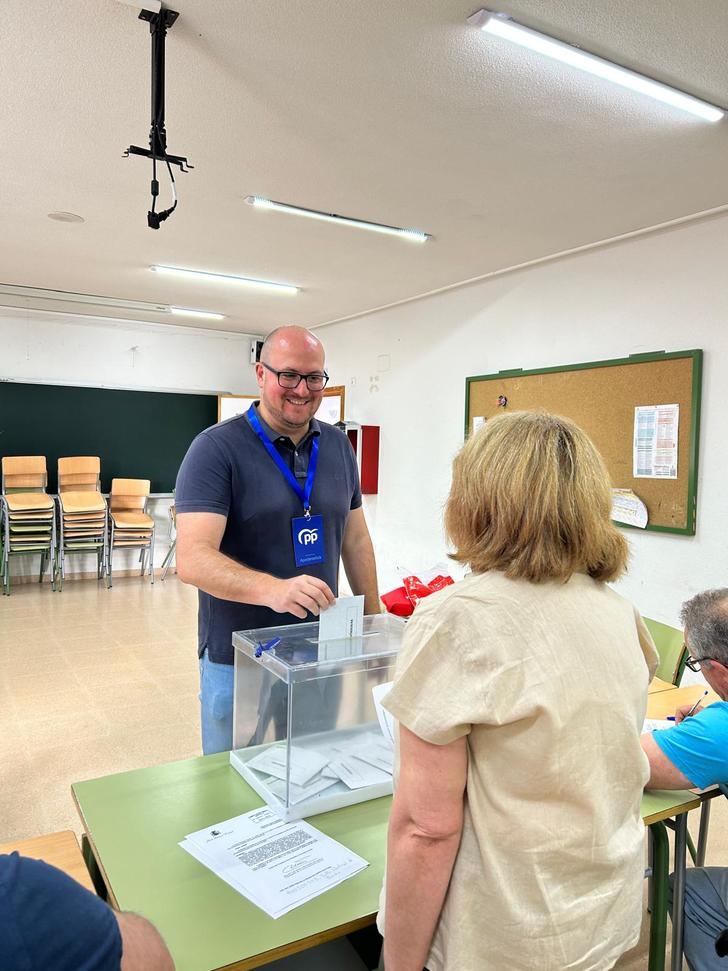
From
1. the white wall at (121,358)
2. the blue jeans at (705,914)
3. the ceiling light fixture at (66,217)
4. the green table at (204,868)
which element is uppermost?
the ceiling light fixture at (66,217)

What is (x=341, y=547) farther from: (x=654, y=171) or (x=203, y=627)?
(x=654, y=171)

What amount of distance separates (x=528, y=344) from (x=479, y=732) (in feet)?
14.4

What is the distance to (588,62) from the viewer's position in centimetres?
234

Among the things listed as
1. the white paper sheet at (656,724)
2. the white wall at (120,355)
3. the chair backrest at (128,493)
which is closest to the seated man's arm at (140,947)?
the white paper sheet at (656,724)

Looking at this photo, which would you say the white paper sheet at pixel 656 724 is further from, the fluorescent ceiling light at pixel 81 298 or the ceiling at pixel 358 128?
the fluorescent ceiling light at pixel 81 298

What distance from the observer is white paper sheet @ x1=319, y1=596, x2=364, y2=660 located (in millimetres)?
1499

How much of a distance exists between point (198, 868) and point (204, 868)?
1cm

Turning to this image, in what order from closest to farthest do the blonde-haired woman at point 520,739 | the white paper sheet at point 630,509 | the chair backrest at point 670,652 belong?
1. the blonde-haired woman at point 520,739
2. the chair backrest at point 670,652
3. the white paper sheet at point 630,509

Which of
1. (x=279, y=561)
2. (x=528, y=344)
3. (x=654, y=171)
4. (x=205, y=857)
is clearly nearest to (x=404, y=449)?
(x=528, y=344)

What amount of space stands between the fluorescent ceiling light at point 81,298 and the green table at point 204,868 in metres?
6.00

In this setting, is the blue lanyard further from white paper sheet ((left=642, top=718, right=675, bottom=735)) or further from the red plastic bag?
white paper sheet ((left=642, top=718, right=675, bottom=735))

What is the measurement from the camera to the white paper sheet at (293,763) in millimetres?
1442

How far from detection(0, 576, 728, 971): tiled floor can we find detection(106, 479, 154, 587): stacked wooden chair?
A: 0.87 meters

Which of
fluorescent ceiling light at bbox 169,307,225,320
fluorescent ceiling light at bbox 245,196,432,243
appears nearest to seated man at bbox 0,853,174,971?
fluorescent ceiling light at bbox 245,196,432,243
